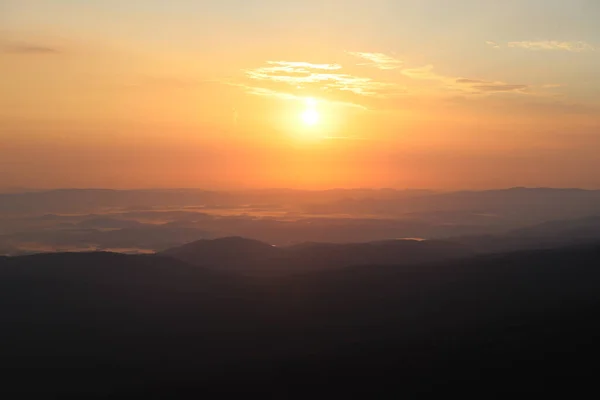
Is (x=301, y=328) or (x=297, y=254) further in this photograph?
(x=297, y=254)

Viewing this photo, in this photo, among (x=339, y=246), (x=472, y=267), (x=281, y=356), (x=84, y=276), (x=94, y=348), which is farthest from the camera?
(x=339, y=246)

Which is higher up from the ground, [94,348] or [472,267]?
A: [472,267]

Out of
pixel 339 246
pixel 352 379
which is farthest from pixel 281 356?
pixel 339 246

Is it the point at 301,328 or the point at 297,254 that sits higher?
the point at 297,254

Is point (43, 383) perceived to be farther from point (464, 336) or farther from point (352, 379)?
point (464, 336)

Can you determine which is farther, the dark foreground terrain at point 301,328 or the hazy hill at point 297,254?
the hazy hill at point 297,254

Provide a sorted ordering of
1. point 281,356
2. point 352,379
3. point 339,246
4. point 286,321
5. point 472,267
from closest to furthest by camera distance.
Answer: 1. point 352,379
2. point 281,356
3. point 286,321
4. point 472,267
5. point 339,246

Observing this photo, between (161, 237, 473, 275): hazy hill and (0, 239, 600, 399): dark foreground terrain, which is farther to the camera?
(161, 237, 473, 275): hazy hill

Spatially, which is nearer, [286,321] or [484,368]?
[484,368]
